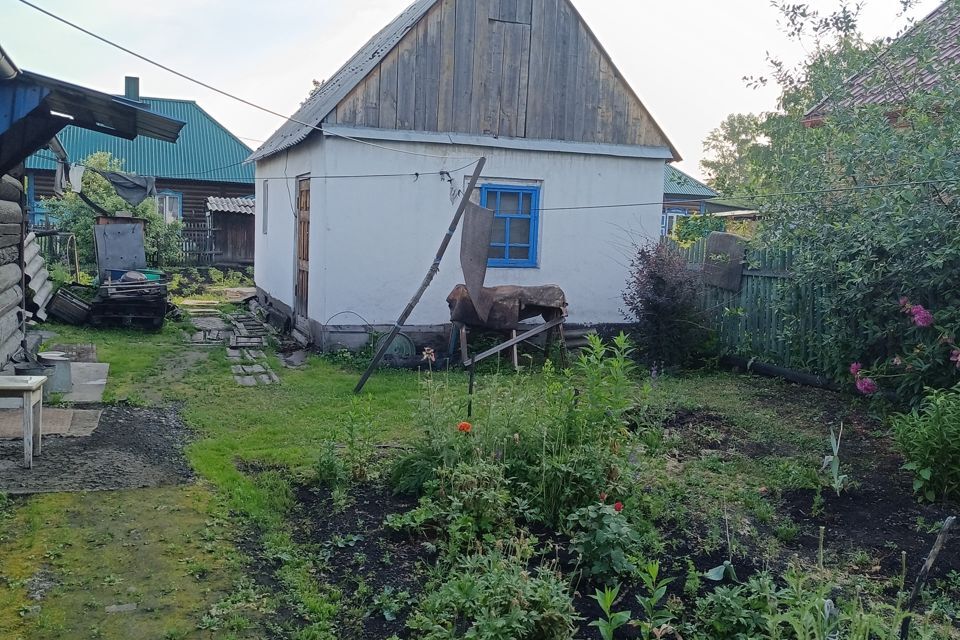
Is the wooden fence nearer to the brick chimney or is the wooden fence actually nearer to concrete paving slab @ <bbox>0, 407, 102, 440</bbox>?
concrete paving slab @ <bbox>0, 407, 102, 440</bbox>

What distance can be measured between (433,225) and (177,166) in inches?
743

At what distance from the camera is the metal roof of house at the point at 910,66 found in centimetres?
729

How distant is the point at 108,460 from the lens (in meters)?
5.91

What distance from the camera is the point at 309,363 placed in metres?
10.4

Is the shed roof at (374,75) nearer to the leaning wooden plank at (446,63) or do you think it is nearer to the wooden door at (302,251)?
the leaning wooden plank at (446,63)

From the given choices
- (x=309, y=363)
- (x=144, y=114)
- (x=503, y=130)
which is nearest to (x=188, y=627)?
(x=144, y=114)

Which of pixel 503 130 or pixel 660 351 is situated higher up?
pixel 503 130

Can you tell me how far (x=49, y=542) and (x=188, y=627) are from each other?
4.47ft

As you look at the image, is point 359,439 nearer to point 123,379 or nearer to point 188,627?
point 188,627

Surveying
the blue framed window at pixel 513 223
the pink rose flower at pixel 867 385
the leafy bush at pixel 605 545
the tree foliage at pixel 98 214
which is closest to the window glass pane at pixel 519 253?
the blue framed window at pixel 513 223

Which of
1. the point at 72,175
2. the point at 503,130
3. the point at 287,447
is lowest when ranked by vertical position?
the point at 287,447

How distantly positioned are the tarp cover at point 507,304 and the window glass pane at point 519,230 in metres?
1.38

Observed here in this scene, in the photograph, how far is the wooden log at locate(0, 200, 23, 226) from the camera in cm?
758

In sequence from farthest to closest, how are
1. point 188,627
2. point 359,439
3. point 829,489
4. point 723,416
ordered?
point 723,416
point 359,439
point 829,489
point 188,627
